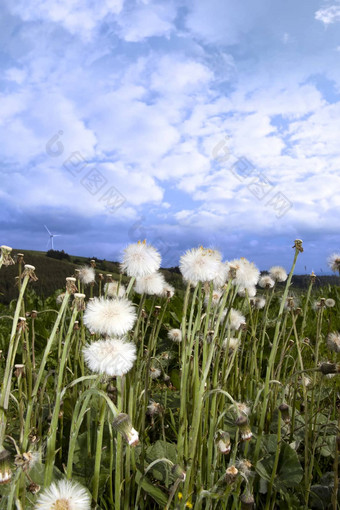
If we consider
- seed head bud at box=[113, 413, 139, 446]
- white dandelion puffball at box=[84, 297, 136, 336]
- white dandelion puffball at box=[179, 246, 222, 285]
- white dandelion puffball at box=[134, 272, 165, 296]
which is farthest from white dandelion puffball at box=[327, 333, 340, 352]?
seed head bud at box=[113, 413, 139, 446]

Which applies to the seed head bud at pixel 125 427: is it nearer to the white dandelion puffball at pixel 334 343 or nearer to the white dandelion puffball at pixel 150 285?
the white dandelion puffball at pixel 150 285

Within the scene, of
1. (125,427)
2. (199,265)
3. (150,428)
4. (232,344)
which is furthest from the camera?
(232,344)

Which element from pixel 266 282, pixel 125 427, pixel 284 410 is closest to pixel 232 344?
pixel 266 282

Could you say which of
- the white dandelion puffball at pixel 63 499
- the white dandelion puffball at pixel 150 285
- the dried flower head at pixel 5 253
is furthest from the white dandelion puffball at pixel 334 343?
the dried flower head at pixel 5 253

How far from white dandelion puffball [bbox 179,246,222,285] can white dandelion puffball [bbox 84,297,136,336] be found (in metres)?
0.38

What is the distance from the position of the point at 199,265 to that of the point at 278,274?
Result: 5.42 ft

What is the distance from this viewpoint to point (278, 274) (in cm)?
373

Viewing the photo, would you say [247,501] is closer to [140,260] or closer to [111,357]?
[111,357]

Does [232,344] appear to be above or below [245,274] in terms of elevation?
below

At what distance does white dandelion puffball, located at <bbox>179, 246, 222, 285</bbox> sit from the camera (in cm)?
221

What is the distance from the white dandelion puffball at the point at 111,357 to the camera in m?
1.79

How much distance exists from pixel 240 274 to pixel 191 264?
0.46 metres

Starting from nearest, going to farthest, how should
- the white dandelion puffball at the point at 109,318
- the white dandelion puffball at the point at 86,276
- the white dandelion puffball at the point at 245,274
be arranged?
the white dandelion puffball at the point at 109,318
the white dandelion puffball at the point at 245,274
the white dandelion puffball at the point at 86,276

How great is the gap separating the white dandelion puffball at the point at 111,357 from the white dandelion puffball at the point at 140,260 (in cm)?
44
